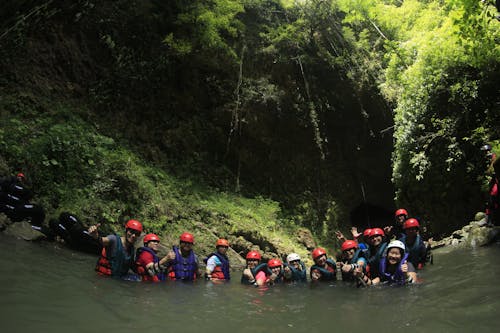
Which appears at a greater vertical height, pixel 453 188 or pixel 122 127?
pixel 122 127

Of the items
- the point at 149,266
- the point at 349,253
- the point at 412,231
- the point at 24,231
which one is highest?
the point at 412,231

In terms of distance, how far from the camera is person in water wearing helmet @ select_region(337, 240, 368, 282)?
6.96m

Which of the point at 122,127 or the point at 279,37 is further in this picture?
the point at 279,37

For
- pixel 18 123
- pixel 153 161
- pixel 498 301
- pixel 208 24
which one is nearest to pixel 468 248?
Answer: pixel 498 301

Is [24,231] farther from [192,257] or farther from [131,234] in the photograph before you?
[192,257]

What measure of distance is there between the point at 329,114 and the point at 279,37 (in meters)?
4.08

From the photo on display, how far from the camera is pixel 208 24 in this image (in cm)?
1262

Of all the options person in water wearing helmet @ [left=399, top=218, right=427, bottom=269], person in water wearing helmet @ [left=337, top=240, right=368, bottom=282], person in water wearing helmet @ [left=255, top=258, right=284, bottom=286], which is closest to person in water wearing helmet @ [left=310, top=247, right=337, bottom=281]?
person in water wearing helmet @ [left=337, top=240, right=368, bottom=282]

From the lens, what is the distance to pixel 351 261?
734 cm

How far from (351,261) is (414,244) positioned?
1.56 metres

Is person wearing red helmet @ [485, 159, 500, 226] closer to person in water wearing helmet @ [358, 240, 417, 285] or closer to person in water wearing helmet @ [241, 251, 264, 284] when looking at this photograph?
person in water wearing helmet @ [358, 240, 417, 285]

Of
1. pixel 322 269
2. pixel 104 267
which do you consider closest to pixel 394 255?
pixel 322 269

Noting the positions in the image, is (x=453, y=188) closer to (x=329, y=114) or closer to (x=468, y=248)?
(x=468, y=248)

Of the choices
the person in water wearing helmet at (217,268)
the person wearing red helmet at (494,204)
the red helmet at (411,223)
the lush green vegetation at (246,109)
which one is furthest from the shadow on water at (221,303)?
the lush green vegetation at (246,109)
